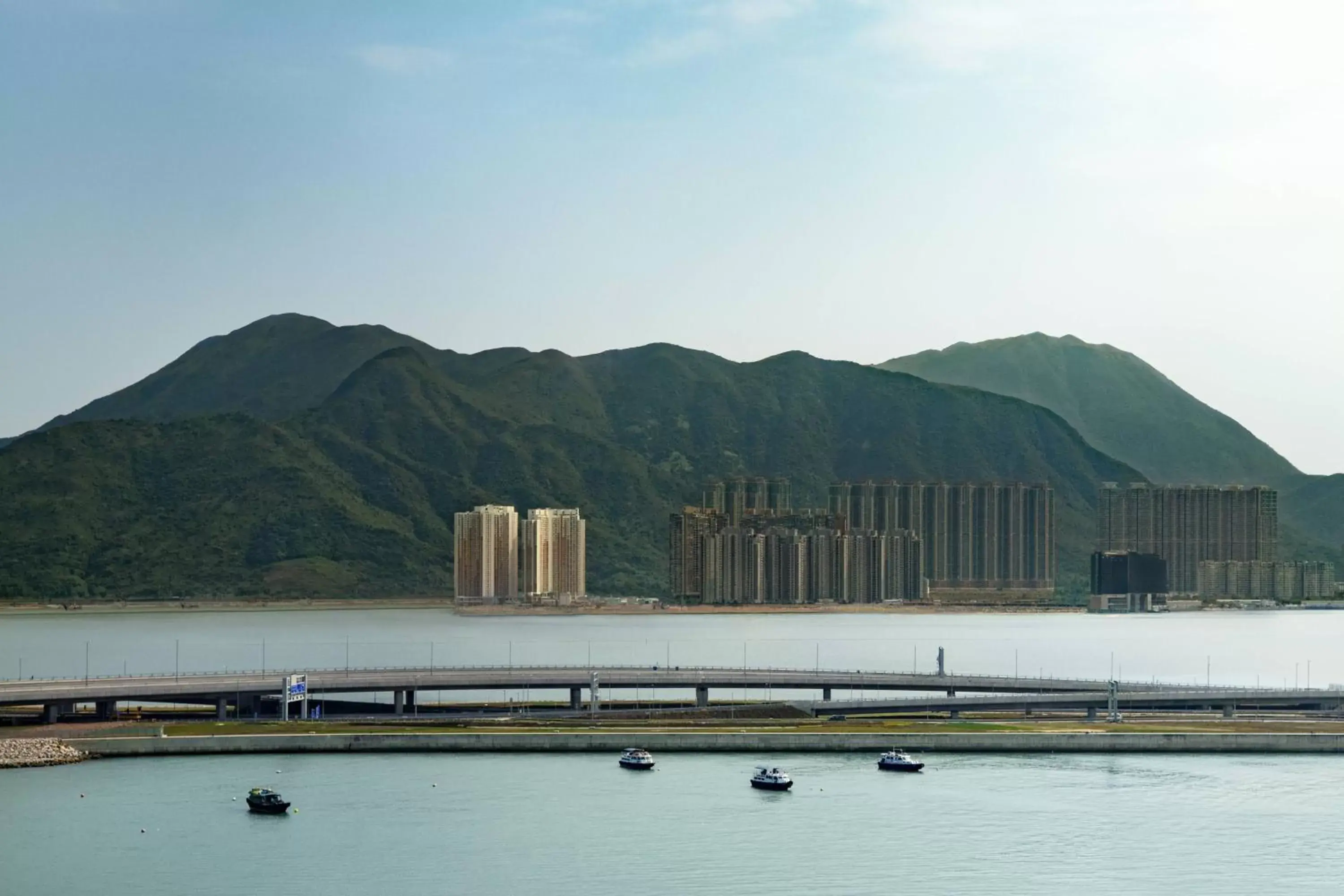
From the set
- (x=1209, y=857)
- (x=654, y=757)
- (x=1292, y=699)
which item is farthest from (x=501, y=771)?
(x=1292, y=699)

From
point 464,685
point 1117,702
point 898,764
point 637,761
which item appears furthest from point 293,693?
point 1117,702

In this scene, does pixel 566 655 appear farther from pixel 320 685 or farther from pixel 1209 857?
pixel 1209 857

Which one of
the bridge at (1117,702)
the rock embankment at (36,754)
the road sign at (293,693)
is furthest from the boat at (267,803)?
the bridge at (1117,702)

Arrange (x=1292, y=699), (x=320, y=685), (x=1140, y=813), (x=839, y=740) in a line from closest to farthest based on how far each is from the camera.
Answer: (x=1140, y=813) < (x=839, y=740) < (x=320, y=685) < (x=1292, y=699)

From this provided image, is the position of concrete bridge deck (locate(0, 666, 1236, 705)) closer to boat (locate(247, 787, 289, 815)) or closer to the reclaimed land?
the reclaimed land

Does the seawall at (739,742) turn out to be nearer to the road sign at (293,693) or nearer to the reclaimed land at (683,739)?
the reclaimed land at (683,739)
